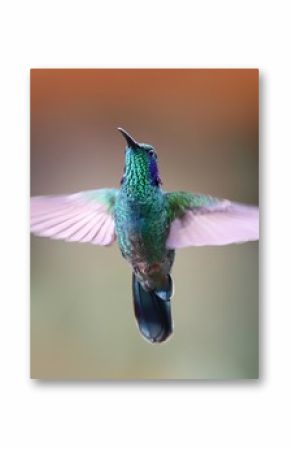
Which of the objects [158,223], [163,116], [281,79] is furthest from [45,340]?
[281,79]

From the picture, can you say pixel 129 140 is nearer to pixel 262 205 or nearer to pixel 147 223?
pixel 147 223

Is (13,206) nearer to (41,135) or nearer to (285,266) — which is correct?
(41,135)

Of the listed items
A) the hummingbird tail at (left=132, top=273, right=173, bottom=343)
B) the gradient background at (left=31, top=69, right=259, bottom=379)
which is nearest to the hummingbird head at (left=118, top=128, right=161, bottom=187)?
the gradient background at (left=31, top=69, right=259, bottom=379)

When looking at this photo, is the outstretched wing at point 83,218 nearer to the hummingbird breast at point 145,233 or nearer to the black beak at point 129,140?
the hummingbird breast at point 145,233

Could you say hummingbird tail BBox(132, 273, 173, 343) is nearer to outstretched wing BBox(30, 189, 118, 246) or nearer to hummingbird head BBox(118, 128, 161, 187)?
outstretched wing BBox(30, 189, 118, 246)

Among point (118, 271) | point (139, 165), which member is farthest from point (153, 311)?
point (139, 165)

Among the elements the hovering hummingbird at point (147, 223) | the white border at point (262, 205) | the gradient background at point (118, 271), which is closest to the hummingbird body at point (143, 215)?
the hovering hummingbird at point (147, 223)

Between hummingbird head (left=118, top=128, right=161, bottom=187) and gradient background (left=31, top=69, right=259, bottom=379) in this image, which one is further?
gradient background (left=31, top=69, right=259, bottom=379)
